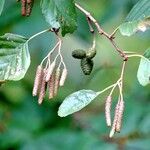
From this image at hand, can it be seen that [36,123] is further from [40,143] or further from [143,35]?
[143,35]

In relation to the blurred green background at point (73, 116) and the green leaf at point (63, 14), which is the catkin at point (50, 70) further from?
the blurred green background at point (73, 116)


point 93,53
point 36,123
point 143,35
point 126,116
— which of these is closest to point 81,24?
point 143,35

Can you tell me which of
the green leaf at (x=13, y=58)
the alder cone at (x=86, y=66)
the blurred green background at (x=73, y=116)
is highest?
the green leaf at (x=13, y=58)

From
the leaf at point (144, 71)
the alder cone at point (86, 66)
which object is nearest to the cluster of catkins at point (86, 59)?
the alder cone at point (86, 66)

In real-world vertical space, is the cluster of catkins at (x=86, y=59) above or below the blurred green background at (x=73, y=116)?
above

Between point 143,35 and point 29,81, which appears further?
point 29,81

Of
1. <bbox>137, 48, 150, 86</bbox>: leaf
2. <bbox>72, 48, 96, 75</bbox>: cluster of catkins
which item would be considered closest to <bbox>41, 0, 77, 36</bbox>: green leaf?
<bbox>72, 48, 96, 75</bbox>: cluster of catkins
